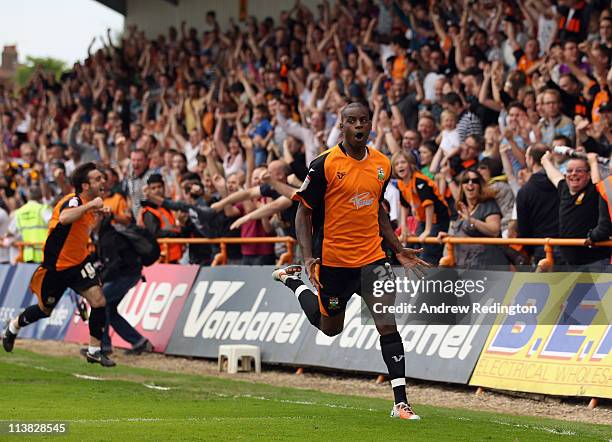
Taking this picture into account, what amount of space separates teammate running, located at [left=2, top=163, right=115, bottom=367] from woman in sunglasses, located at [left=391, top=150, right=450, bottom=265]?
382 centimetres

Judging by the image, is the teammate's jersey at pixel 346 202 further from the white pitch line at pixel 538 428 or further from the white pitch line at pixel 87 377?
the white pitch line at pixel 87 377

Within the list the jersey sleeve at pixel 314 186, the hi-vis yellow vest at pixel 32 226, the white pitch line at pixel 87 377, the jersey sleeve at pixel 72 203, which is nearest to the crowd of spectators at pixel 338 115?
the hi-vis yellow vest at pixel 32 226

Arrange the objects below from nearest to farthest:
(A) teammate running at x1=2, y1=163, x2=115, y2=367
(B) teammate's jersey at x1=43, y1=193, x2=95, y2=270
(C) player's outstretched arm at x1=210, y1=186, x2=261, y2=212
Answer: (A) teammate running at x1=2, y1=163, x2=115, y2=367 → (B) teammate's jersey at x1=43, y1=193, x2=95, y2=270 → (C) player's outstretched arm at x1=210, y1=186, x2=261, y2=212

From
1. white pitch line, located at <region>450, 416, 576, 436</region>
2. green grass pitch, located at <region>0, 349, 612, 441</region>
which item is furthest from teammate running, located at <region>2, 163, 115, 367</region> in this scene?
white pitch line, located at <region>450, 416, 576, 436</region>

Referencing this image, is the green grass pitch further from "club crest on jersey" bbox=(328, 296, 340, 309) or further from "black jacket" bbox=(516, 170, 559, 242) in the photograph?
"black jacket" bbox=(516, 170, 559, 242)

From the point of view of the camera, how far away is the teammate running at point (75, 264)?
14672mm

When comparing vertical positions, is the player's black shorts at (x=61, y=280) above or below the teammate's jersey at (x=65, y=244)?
below

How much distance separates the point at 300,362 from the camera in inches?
605

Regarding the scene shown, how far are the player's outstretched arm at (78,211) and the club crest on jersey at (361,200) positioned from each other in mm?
4488

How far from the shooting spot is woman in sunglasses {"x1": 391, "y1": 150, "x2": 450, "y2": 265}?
14.2 m

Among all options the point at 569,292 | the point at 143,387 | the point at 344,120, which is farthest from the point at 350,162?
the point at 143,387

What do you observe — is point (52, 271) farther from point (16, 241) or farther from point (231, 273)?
point (16, 241)

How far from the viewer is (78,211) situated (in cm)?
1420

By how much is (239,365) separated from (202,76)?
13629 millimetres
